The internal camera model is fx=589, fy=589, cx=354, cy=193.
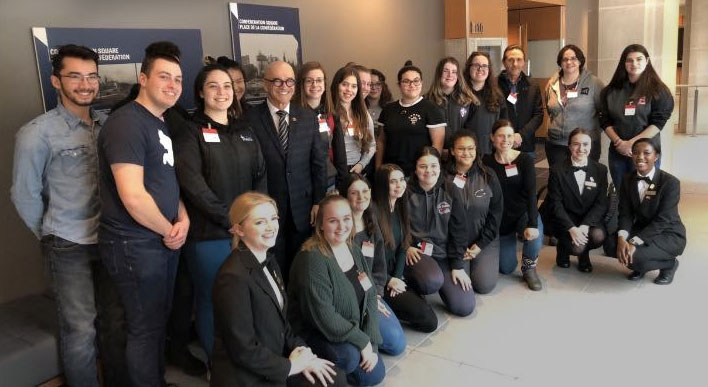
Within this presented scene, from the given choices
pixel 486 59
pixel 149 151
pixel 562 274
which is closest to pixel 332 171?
pixel 149 151

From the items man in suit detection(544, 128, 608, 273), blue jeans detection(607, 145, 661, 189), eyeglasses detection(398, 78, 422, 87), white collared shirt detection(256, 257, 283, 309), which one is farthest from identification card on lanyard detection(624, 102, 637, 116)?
white collared shirt detection(256, 257, 283, 309)

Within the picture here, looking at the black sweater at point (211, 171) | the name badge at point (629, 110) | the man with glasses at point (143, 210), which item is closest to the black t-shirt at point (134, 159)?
the man with glasses at point (143, 210)

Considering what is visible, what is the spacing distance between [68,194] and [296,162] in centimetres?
114

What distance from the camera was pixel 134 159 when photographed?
7.67 feet

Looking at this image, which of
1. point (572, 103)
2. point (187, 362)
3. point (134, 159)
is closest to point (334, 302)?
point (187, 362)

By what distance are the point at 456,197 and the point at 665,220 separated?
59.9 inches

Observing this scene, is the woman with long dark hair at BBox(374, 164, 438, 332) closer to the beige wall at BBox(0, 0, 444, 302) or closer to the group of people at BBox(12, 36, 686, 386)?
the group of people at BBox(12, 36, 686, 386)

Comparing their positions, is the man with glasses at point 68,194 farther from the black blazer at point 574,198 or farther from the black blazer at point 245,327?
the black blazer at point 574,198

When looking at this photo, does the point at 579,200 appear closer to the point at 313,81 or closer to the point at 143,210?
the point at 313,81

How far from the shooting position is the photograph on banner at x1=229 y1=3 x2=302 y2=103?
441cm

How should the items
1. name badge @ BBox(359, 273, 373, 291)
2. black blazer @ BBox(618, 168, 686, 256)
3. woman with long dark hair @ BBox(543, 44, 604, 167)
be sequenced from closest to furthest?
name badge @ BBox(359, 273, 373, 291), black blazer @ BBox(618, 168, 686, 256), woman with long dark hair @ BBox(543, 44, 604, 167)

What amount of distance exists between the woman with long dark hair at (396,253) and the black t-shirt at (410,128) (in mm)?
515

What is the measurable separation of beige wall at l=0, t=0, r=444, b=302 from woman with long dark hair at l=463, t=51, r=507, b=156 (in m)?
1.42

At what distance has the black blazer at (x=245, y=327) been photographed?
7.29ft
